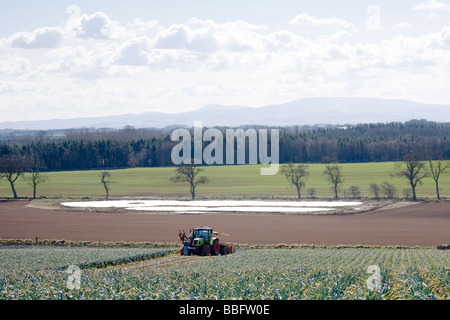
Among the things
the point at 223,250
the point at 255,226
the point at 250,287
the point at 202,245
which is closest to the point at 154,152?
the point at 255,226

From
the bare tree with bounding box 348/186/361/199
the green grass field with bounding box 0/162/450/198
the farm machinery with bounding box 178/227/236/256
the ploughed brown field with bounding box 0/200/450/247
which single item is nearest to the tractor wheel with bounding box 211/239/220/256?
the farm machinery with bounding box 178/227/236/256

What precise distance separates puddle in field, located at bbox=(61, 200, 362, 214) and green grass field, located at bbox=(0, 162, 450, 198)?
26.4ft

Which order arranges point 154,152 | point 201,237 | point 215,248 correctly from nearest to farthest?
1. point 215,248
2. point 201,237
3. point 154,152

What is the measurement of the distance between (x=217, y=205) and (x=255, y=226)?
2072cm

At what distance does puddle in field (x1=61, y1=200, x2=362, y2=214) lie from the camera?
233ft

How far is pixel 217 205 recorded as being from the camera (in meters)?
77.1

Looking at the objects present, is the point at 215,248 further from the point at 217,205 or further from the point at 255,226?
Result: the point at 217,205

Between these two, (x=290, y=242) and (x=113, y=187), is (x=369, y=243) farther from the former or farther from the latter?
(x=113, y=187)

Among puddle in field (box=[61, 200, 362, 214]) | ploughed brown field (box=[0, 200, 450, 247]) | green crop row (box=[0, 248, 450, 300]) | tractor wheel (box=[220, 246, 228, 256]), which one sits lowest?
ploughed brown field (box=[0, 200, 450, 247])

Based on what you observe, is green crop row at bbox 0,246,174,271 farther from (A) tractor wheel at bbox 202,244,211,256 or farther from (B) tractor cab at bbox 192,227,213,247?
(A) tractor wheel at bbox 202,244,211,256

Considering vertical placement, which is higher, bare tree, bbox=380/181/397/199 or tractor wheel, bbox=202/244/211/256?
bare tree, bbox=380/181/397/199

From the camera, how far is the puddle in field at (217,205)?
7112 centimetres

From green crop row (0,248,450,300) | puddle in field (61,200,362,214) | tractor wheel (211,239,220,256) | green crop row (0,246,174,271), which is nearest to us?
green crop row (0,248,450,300)
